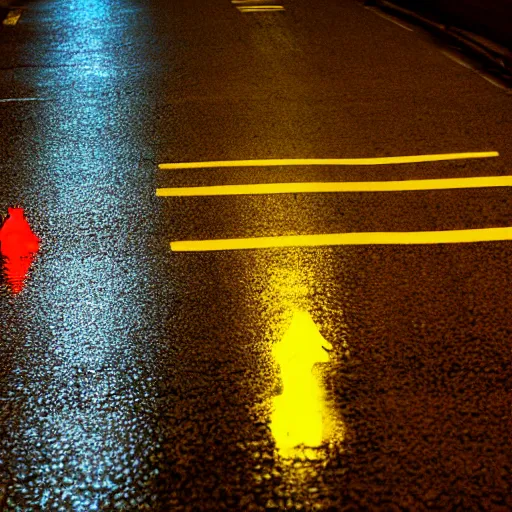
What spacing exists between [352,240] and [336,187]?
3.78 ft

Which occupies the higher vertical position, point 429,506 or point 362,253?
point 429,506

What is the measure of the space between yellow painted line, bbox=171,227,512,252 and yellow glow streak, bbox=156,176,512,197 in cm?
97

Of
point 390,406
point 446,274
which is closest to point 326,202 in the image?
point 446,274

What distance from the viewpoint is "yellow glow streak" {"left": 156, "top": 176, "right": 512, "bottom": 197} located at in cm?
698

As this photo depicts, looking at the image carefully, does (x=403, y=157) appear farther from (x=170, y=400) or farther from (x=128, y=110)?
(x=170, y=400)

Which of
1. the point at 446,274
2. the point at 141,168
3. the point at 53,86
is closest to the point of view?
the point at 446,274

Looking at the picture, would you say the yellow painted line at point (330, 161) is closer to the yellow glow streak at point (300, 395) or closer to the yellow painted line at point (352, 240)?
the yellow painted line at point (352, 240)

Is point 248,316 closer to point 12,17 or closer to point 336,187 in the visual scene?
point 336,187

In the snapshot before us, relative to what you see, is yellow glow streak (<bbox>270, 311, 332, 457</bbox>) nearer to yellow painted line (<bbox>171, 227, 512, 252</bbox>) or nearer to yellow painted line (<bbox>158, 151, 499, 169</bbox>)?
yellow painted line (<bbox>171, 227, 512, 252</bbox>)

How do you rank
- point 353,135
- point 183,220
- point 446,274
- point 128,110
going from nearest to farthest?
point 446,274 → point 183,220 → point 353,135 → point 128,110

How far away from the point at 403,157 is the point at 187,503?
5.04 m

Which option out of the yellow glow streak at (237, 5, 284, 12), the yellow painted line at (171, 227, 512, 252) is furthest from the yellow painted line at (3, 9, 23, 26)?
the yellow painted line at (171, 227, 512, 252)

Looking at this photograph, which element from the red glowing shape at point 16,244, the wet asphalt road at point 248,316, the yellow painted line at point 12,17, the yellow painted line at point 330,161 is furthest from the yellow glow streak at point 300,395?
the yellow painted line at point 12,17

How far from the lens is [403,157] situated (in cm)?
784
